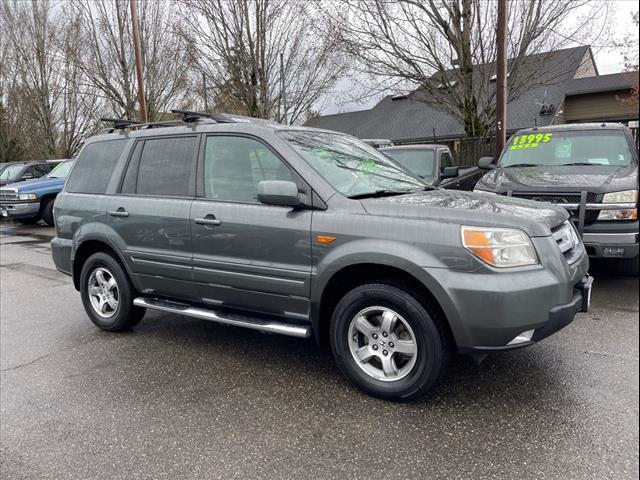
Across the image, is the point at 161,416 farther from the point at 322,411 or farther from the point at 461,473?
the point at 461,473

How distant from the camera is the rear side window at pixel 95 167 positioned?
15.6ft

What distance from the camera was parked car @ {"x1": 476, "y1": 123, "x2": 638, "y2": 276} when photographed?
5164 millimetres

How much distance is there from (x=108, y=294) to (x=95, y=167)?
4.18 ft

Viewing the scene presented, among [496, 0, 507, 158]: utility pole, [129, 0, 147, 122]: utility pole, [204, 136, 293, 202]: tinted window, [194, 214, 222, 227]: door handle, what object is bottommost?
[194, 214, 222, 227]: door handle

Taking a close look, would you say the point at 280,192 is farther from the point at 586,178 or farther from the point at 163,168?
the point at 586,178

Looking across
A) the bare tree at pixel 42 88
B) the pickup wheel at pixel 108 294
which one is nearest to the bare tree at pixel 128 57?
the bare tree at pixel 42 88

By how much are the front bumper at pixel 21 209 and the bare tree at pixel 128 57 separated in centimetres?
702

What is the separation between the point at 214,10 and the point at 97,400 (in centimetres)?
1438

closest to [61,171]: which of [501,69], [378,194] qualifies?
[501,69]

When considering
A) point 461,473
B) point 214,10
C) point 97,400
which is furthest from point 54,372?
point 214,10

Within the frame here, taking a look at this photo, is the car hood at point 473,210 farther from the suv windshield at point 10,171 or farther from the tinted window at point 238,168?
the suv windshield at point 10,171

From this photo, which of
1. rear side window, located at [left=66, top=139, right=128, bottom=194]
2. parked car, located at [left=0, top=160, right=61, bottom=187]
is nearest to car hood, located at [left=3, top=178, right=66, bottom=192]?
parked car, located at [left=0, top=160, right=61, bottom=187]

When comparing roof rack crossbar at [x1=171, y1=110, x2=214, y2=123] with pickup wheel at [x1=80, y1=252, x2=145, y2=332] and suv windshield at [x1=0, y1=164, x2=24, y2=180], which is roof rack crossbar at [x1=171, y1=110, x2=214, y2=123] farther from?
Answer: suv windshield at [x1=0, y1=164, x2=24, y2=180]

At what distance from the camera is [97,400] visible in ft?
11.2
